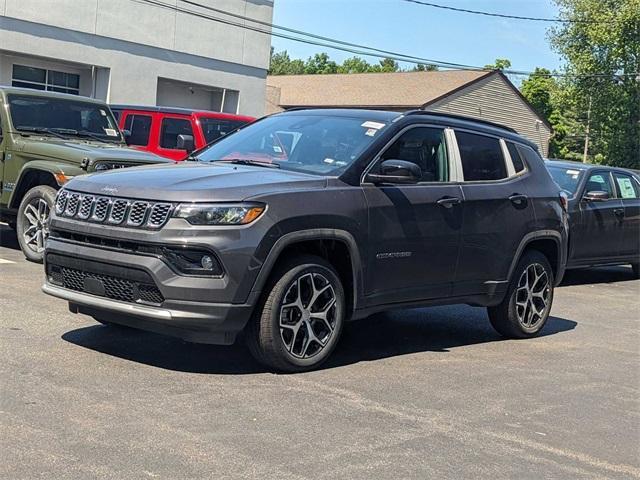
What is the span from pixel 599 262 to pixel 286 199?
26.4 feet

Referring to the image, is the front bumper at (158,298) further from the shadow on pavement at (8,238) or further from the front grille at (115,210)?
the shadow on pavement at (8,238)

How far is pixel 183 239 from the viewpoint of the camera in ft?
17.4

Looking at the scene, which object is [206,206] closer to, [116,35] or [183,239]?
[183,239]

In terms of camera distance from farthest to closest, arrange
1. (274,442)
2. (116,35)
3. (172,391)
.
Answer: (116,35)
(172,391)
(274,442)

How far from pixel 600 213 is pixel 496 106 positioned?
33.2 m

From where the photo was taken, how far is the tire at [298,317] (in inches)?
221

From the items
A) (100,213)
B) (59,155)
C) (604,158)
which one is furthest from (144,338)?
(604,158)

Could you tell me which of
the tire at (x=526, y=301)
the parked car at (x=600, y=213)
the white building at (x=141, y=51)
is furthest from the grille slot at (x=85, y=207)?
the white building at (x=141, y=51)

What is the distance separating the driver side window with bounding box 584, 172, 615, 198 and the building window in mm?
16864

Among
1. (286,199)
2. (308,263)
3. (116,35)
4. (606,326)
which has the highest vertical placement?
(116,35)

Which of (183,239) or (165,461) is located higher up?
(183,239)

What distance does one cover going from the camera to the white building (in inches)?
931

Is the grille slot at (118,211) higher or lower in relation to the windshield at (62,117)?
lower

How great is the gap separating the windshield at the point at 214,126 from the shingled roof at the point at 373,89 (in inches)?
969
